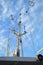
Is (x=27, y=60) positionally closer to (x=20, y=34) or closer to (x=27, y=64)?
(x=27, y=64)

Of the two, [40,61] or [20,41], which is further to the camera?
[20,41]

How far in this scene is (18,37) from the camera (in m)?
37.6

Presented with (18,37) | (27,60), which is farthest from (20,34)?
(27,60)

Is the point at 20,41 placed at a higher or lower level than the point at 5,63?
higher

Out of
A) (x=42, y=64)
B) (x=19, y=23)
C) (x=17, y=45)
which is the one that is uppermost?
(x=19, y=23)

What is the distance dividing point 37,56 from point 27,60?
3.45 ft

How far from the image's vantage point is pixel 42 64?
13383 millimetres

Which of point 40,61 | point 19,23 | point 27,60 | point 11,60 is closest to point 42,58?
point 40,61

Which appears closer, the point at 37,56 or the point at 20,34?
the point at 37,56

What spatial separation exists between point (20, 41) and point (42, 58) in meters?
24.9

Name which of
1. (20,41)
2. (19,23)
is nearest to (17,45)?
(20,41)

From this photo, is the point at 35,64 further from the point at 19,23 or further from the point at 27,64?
the point at 19,23

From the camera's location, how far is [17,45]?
3709 cm

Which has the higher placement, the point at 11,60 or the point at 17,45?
the point at 17,45
